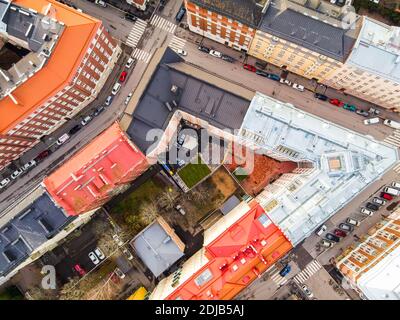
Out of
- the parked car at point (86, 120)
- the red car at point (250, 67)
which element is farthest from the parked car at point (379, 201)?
the parked car at point (86, 120)

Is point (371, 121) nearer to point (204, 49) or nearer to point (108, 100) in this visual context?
point (204, 49)

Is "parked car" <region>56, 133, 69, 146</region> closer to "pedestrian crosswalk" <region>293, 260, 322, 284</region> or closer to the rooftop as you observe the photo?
the rooftop

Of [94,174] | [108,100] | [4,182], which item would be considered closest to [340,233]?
[94,174]

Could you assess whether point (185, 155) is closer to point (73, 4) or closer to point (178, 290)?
point (178, 290)

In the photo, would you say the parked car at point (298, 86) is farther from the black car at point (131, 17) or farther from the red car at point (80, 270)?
the red car at point (80, 270)

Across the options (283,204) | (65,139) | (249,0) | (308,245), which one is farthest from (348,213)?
(65,139)

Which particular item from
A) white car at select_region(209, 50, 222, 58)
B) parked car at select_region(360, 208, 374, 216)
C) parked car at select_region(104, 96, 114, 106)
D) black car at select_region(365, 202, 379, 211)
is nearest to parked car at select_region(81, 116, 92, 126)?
parked car at select_region(104, 96, 114, 106)
